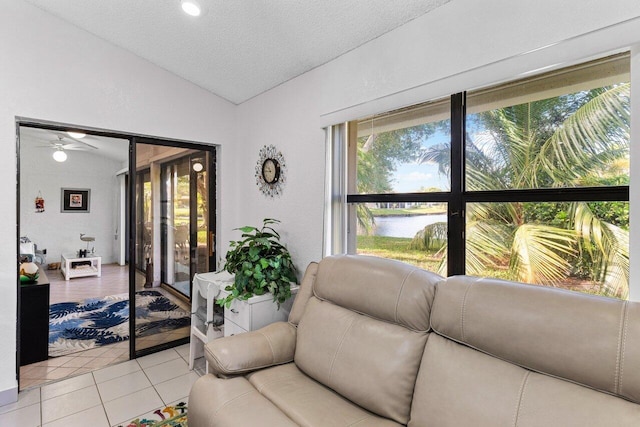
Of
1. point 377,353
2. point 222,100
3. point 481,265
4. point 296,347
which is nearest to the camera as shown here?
point 377,353

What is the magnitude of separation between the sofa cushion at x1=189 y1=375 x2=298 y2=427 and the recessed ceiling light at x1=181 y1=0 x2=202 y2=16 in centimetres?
223

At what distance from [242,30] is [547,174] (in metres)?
2.09

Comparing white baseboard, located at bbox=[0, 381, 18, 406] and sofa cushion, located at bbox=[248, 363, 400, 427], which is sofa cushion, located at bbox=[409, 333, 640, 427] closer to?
sofa cushion, located at bbox=[248, 363, 400, 427]

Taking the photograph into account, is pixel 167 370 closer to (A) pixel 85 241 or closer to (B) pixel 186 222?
(B) pixel 186 222

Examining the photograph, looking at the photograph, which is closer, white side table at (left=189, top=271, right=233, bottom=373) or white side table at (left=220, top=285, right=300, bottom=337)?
white side table at (left=220, top=285, right=300, bottom=337)

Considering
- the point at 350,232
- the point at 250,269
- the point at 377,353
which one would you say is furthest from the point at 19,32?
the point at 377,353

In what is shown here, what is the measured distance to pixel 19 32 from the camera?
90.0 inches

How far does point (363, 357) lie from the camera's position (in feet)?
5.16

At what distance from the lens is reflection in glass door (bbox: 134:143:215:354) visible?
3082mm

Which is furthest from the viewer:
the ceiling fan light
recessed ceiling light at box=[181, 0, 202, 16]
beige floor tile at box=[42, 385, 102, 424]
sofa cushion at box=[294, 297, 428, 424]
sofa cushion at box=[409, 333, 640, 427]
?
the ceiling fan light

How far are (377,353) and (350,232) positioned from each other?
106 cm

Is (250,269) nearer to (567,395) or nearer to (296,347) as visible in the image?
(296,347)

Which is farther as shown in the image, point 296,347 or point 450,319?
point 296,347

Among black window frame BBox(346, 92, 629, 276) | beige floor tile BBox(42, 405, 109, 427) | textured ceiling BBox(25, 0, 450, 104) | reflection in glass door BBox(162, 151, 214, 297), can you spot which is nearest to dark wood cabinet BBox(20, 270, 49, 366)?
reflection in glass door BBox(162, 151, 214, 297)
